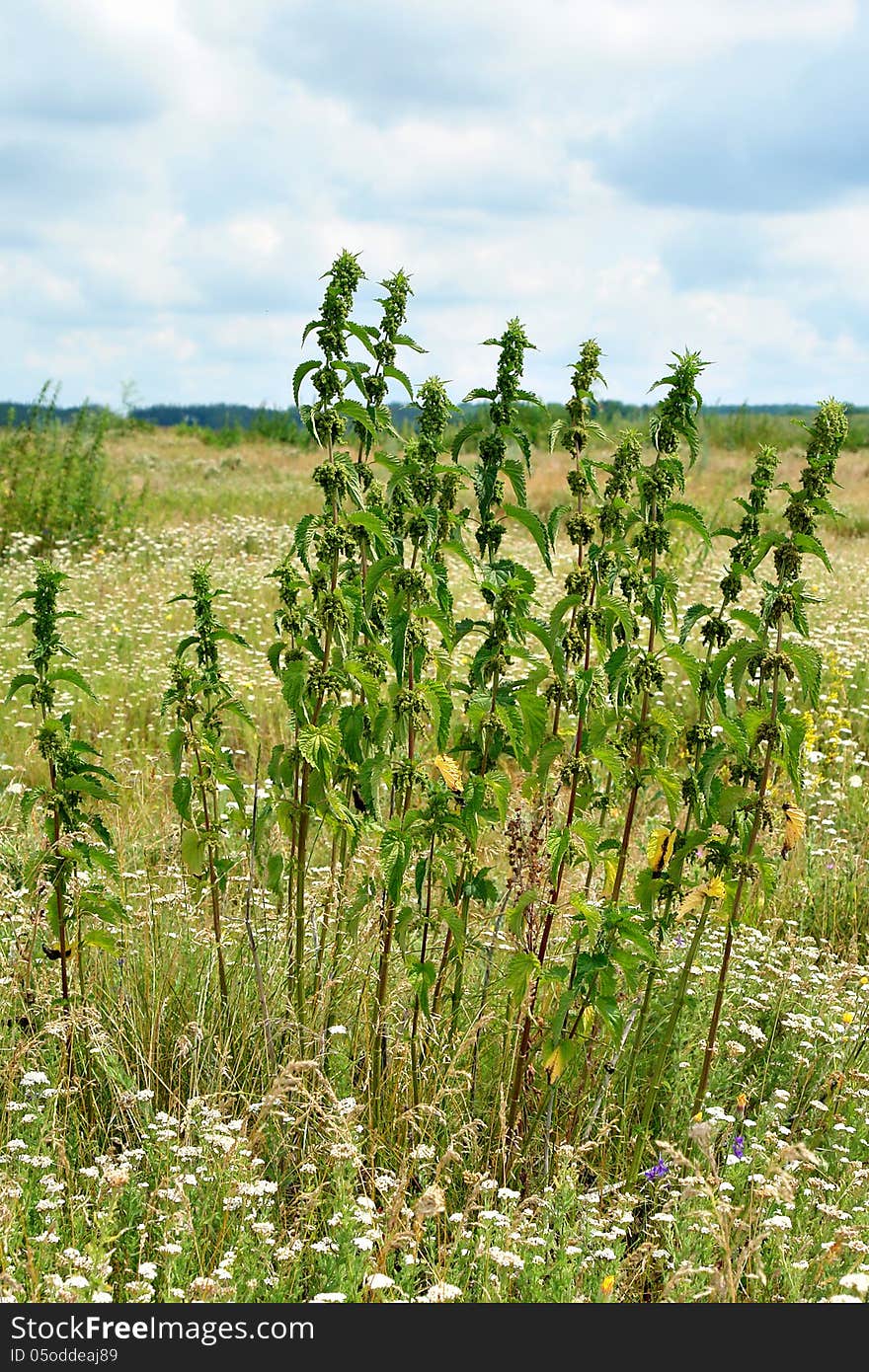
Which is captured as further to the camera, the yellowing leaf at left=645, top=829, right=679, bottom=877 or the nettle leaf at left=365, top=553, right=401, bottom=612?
the yellowing leaf at left=645, top=829, right=679, bottom=877

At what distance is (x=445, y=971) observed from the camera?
3.33m

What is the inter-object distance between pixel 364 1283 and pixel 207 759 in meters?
1.41

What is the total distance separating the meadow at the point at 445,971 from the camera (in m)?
2.66

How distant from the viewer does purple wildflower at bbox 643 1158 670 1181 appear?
3035 millimetres

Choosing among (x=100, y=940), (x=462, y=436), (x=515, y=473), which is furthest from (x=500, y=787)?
(x=100, y=940)

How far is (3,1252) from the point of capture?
8.04 ft

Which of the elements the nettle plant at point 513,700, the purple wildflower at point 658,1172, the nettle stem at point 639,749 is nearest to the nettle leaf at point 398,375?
the nettle plant at point 513,700

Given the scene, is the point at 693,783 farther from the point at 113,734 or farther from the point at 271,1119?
the point at 113,734

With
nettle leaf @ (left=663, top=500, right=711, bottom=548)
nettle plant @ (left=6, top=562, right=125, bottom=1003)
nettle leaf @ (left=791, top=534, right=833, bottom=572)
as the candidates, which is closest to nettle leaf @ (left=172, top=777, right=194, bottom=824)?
nettle plant @ (left=6, top=562, right=125, bottom=1003)

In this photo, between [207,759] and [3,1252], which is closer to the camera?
[3,1252]

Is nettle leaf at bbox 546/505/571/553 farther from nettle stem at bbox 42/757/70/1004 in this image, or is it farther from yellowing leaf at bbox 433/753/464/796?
nettle stem at bbox 42/757/70/1004

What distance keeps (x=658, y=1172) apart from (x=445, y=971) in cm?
77
